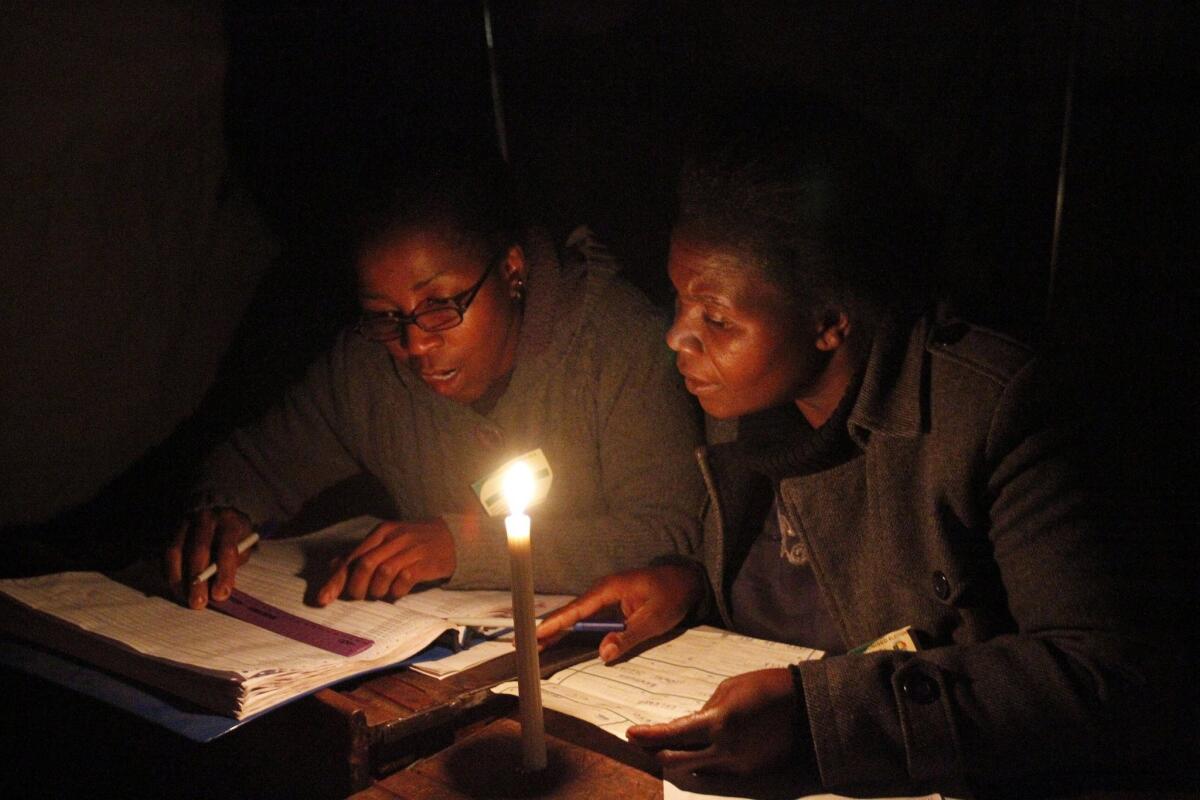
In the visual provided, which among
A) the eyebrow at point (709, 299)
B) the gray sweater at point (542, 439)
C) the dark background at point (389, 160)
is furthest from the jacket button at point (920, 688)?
the dark background at point (389, 160)

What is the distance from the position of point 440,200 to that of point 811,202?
0.88 metres

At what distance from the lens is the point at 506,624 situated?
1604 mm

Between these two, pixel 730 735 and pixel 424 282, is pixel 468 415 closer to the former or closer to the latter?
pixel 424 282

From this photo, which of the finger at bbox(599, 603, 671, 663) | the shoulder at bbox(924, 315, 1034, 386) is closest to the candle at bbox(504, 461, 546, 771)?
the finger at bbox(599, 603, 671, 663)

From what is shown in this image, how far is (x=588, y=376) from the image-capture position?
2.22 metres

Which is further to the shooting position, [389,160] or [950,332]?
[389,160]

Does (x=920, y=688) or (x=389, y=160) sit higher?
(x=389, y=160)

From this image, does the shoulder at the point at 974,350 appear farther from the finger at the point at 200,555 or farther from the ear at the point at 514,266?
the finger at the point at 200,555

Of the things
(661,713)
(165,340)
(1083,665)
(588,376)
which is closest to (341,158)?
(165,340)

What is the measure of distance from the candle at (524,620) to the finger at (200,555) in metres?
0.90

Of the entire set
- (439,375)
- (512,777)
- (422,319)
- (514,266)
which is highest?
(514,266)

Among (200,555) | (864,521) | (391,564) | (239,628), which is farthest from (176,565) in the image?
(864,521)

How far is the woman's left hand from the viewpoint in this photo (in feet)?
3.78

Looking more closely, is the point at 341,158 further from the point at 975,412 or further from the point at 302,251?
the point at 975,412
